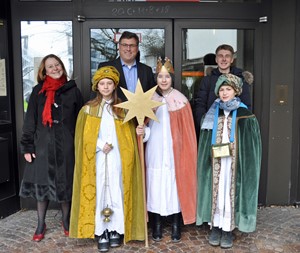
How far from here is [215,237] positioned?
3.79 metres

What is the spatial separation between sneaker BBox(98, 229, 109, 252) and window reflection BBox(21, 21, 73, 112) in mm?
1945

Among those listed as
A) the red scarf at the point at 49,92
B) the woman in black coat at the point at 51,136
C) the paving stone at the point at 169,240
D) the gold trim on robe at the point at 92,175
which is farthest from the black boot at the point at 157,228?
the red scarf at the point at 49,92

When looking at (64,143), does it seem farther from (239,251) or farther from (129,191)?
(239,251)

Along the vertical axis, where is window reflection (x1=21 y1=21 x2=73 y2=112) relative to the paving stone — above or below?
above

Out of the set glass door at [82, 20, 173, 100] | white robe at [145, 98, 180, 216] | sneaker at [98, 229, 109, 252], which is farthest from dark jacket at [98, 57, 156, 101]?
sneaker at [98, 229, 109, 252]

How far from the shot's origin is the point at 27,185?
12.6 ft

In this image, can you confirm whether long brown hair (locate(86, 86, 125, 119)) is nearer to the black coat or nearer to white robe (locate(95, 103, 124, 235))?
white robe (locate(95, 103, 124, 235))

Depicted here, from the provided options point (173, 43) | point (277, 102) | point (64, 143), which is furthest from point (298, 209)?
point (64, 143)

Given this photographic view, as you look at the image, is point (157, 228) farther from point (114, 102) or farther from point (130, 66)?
point (130, 66)

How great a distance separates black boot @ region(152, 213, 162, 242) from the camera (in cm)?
387

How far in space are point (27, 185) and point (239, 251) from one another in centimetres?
216

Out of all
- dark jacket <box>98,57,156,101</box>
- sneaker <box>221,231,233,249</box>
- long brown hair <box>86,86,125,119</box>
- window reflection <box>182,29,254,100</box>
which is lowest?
sneaker <box>221,231,233,249</box>

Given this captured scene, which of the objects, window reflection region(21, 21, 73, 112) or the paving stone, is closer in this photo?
the paving stone

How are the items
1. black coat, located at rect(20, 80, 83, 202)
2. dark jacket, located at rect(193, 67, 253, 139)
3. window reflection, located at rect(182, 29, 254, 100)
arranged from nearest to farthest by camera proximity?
black coat, located at rect(20, 80, 83, 202) < dark jacket, located at rect(193, 67, 253, 139) < window reflection, located at rect(182, 29, 254, 100)
